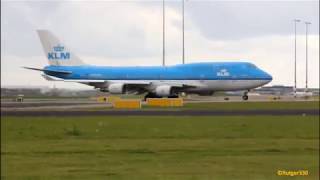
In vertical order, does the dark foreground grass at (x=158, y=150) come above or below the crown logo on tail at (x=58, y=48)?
below

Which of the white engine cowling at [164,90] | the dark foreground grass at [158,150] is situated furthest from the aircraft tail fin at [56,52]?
→ the dark foreground grass at [158,150]

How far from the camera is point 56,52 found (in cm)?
7919

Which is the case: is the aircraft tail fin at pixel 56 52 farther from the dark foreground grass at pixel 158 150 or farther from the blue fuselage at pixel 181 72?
the dark foreground grass at pixel 158 150

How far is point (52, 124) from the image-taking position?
94.4ft

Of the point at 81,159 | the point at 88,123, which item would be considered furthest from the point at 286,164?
the point at 88,123

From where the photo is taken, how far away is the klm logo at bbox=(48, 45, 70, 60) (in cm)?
7875

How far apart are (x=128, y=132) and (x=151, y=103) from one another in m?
30.5

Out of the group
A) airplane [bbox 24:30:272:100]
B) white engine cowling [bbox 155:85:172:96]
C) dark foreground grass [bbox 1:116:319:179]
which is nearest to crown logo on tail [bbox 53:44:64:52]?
airplane [bbox 24:30:272:100]

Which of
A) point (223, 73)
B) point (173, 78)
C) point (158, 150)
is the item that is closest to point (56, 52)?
point (173, 78)

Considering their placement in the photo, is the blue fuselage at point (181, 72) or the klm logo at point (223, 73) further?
the blue fuselage at point (181, 72)

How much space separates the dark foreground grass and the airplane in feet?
135

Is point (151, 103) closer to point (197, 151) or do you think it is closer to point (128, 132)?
point (128, 132)

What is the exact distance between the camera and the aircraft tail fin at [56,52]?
78438mm

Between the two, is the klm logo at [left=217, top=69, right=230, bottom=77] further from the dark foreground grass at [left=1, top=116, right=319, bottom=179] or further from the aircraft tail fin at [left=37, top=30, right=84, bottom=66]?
the dark foreground grass at [left=1, top=116, right=319, bottom=179]
